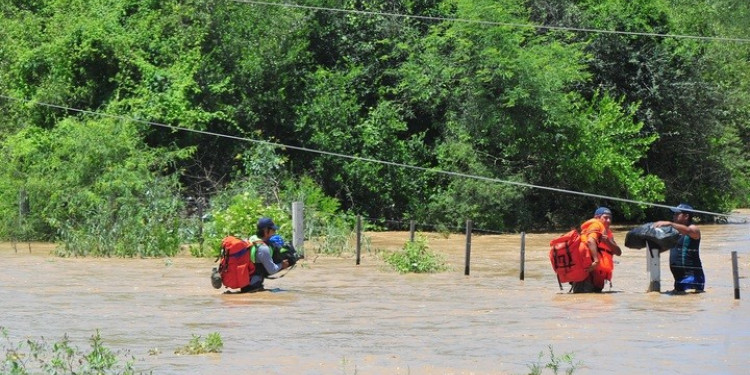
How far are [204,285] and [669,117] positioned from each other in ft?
68.5

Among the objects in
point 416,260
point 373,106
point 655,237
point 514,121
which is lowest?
point 416,260

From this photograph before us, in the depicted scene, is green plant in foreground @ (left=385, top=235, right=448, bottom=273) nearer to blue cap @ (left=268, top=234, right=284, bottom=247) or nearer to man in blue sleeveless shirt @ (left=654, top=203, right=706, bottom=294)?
blue cap @ (left=268, top=234, right=284, bottom=247)

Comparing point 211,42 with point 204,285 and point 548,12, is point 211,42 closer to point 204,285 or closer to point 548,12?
point 548,12

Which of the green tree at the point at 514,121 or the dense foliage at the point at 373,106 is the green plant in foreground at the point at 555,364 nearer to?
the dense foliage at the point at 373,106

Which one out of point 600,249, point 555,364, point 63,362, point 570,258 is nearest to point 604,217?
point 600,249

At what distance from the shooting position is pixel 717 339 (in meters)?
14.2

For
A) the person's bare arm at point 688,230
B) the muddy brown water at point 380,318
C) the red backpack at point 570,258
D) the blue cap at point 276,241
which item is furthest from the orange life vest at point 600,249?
the blue cap at point 276,241

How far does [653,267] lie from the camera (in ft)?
63.0

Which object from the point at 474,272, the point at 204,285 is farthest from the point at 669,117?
the point at 204,285

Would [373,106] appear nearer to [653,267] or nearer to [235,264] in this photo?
[235,264]

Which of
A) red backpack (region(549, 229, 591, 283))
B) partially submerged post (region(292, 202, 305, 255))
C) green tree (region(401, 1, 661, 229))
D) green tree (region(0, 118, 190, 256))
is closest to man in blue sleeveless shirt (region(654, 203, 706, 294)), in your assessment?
red backpack (region(549, 229, 591, 283))

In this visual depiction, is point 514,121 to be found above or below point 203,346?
above

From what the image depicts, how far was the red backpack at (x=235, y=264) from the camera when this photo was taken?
1902 cm

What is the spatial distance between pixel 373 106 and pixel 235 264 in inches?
787
